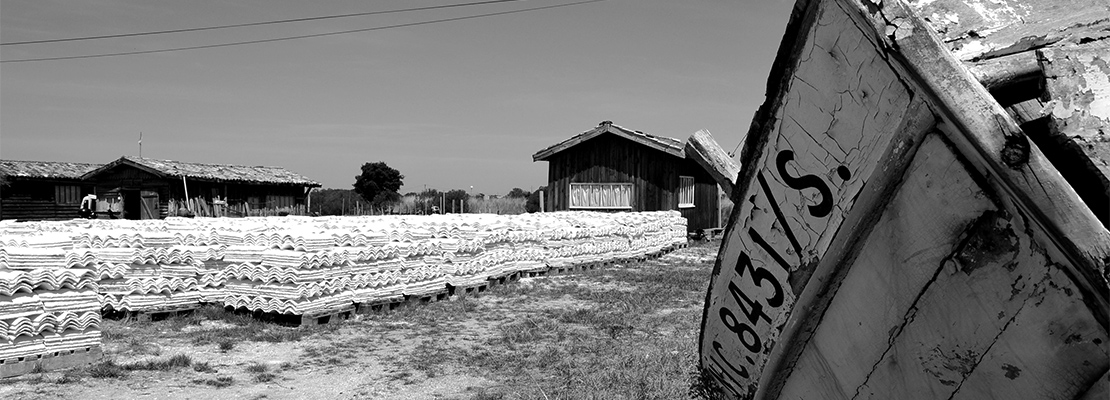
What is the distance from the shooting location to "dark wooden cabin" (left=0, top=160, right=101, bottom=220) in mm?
26938

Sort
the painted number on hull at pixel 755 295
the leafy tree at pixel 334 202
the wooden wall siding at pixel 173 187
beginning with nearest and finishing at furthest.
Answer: the painted number on hull at pixel 755 295 < the wooden wall siding at pixel 173 187 < the leafy tree at pixel 334 202

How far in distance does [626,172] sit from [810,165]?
21904mm

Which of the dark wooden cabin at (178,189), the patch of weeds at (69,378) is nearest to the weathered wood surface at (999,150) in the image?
the patch of weeds at (69,378)

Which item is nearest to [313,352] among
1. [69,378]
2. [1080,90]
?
[69,378]

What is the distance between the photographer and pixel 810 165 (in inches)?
88.3

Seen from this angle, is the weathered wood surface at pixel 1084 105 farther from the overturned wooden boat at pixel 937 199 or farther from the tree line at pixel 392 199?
the tree line at pixel 392 199

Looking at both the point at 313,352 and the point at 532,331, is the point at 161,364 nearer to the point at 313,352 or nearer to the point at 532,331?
the point at 313,352

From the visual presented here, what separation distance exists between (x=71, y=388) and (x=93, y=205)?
2529 centimetres

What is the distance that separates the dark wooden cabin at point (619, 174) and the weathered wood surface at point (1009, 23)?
20822 millimetres

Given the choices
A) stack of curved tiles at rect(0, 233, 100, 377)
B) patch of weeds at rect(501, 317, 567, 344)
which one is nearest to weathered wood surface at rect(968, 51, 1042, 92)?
patch of weeds at rect(501, 317, 567, 344)

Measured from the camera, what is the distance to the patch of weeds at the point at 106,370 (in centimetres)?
611

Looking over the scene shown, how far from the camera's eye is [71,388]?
577cm

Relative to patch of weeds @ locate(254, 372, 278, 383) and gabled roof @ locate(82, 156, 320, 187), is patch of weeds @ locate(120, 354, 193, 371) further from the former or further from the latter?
gabled roof @ locate(82, 156, 320, 187)

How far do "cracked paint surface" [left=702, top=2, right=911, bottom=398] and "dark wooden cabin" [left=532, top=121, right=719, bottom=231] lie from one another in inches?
810
